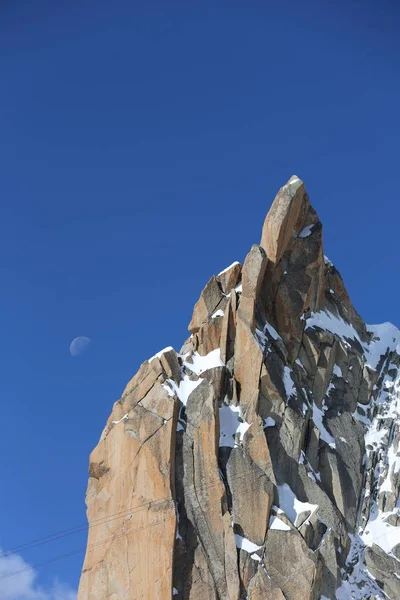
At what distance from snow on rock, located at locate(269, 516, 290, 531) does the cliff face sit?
99 mm

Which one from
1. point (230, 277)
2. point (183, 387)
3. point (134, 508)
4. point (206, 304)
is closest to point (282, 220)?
point (230, 277)

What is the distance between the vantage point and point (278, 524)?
44656mm

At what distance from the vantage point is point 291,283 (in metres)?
57.8

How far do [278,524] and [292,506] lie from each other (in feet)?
6.78

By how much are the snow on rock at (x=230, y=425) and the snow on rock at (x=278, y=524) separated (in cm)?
530

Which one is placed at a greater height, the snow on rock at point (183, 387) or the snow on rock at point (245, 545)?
the snow on rock at point (183, 387)

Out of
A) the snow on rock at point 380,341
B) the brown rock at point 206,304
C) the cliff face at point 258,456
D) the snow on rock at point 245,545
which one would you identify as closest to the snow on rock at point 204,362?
the cliff face at point 258,456

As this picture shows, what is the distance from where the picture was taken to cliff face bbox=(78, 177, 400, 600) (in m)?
43.9

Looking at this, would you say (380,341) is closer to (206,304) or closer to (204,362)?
(206,304)

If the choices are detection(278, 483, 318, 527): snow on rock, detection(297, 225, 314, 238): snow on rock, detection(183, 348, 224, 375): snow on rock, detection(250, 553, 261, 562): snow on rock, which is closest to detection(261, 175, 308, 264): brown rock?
detection(297, 225, 314, 238): snow on rock

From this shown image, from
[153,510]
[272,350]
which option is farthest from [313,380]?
[153,510]

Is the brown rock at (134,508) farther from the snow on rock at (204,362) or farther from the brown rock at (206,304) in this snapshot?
the brown rock at (206,304)

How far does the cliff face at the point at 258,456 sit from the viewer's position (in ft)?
144

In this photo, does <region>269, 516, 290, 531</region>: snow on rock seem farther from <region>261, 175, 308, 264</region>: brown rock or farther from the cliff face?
<region>261, 175, 308, 264</region>: brown rock
